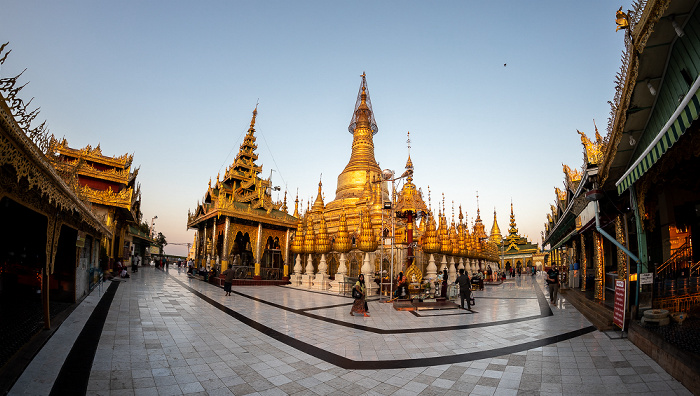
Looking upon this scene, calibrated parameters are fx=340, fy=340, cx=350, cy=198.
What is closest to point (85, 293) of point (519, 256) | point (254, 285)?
→ point (254, 285)

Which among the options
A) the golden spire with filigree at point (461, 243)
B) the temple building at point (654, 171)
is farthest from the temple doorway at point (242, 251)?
the temple building at point (654, 171)

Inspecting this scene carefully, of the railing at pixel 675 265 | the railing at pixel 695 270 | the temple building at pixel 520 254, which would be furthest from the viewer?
the temple building at pixel 520 254

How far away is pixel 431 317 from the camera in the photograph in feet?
32.6

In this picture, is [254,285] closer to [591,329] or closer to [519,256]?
[591,329]

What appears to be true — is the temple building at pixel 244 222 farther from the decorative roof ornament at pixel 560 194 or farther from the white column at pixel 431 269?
the decorative roof ornament at pixel 560 194

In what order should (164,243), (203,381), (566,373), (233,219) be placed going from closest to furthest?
(203,381) → (566,373) → (233,219) → (164,243)

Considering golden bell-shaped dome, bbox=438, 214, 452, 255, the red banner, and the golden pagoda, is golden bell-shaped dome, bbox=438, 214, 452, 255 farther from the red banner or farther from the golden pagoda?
the red banner

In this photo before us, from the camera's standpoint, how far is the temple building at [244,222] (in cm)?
2281

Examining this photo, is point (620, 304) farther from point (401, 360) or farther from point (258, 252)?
point (258, 252)

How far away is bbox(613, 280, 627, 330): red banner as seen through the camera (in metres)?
6.75

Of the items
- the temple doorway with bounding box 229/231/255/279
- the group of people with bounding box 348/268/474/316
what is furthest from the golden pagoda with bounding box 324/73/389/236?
the group of people with bounding box 348/268/474/316

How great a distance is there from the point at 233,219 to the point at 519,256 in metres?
49.5

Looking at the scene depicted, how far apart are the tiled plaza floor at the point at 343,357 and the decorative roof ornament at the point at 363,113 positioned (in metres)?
28.6

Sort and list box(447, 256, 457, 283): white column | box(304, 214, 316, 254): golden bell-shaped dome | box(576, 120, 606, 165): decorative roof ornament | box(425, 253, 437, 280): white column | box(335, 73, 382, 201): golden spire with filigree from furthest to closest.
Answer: box(335, 73, 382, 201): golden spire with filigree → box(447, 256, 457, 283): white column → box(304, 214, 316, 254): golden bell-shaped dome → box(425, 253, 437, 280): white column → box(576, 120, 606, 165): decorative roof ornament
